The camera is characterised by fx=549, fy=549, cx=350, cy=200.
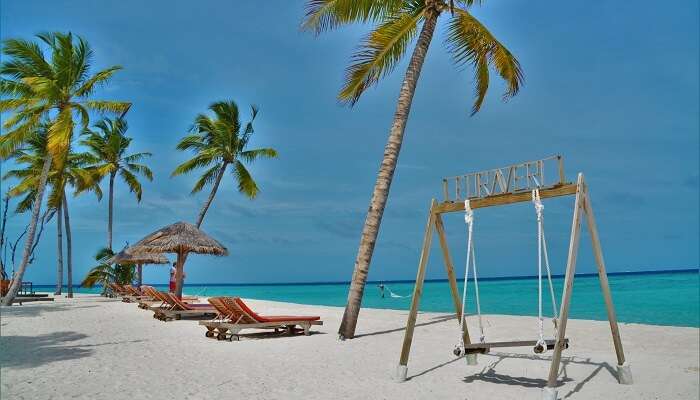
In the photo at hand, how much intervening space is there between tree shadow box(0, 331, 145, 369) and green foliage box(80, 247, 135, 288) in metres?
17.0

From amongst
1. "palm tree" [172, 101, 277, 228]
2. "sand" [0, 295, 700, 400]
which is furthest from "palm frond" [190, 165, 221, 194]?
"sand" [0, 295, 700, 400]

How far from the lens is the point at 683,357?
8.72 meters

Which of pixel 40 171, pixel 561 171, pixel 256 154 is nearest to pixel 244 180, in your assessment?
pixel 256 154

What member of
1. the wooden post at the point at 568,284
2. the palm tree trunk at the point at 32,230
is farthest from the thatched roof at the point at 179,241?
the wooden post at the point at 568,284

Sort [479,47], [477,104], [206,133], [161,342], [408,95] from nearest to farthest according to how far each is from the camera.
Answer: [161,342] < [408,95] < [479,47] < [477,104] < [206,133]

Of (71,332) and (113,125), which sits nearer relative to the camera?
(71,332)

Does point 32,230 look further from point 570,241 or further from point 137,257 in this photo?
point 570,241

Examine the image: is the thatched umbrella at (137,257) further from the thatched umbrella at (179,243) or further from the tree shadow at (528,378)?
the tree shadow at (528,378)

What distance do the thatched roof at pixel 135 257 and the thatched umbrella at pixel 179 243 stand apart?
0.23m

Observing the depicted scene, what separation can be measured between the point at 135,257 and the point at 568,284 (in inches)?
631

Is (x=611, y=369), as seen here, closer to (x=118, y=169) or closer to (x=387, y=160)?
(x=387, y=160)

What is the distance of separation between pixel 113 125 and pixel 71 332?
2250 centimetres

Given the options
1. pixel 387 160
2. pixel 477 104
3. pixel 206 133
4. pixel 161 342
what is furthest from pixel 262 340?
pixel 206 133

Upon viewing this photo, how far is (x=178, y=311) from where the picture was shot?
588 inches
